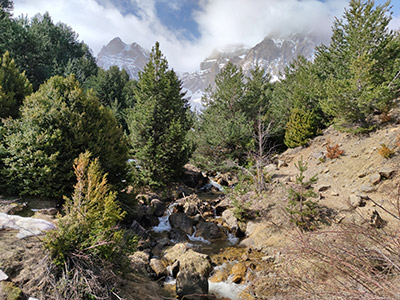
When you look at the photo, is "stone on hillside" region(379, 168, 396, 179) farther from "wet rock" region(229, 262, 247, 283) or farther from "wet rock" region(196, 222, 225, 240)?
"wet rock" region(196, 222, 225, 240)

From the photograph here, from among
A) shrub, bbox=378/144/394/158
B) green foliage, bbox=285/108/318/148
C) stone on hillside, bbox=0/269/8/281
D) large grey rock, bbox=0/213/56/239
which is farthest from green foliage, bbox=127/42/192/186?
green foliage, bbox=285/108/318/148

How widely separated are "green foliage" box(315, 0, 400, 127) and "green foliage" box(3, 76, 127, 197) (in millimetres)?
13131

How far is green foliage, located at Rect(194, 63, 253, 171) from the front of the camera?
17.0 m

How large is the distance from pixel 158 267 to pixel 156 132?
7918mm

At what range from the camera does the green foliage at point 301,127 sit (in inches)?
677

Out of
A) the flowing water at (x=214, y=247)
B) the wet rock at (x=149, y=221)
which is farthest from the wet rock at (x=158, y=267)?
the wet rock at (x=149, y=221)

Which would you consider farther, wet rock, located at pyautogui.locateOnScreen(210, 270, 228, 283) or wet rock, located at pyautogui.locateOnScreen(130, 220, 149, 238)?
wet rock, located at pyautogui.locateOnScreen(130, 220, 149, 238)

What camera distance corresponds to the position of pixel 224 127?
17.0 m

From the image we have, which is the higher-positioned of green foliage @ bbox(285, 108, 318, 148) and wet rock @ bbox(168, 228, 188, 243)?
green foliage @ bbox(285, 108, 318, 148)

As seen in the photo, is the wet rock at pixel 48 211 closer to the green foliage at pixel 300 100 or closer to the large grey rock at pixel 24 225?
the large grey rock at pixel 24 225

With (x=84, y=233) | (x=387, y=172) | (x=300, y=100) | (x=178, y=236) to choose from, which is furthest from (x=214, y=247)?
(x=300, y=100)

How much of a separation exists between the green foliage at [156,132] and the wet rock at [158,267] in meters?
5.43

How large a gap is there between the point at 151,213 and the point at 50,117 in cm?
645

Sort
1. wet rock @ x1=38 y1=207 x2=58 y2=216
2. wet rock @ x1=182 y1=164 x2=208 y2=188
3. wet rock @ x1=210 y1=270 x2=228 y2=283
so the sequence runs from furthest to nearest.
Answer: wet rock @ x1=182 y1=164 x2=208 y2=188 → wet rock @ x1=210 y1=270 x2=228 y2=283 → wet rock @ x1=38 y1=207 x2=58 y2=216
